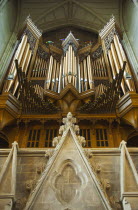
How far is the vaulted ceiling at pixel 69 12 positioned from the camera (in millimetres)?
17672

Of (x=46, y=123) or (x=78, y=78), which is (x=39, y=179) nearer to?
(x=46, y=123)

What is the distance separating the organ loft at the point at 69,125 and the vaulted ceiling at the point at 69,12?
67 cm

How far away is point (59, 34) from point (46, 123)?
1038cm

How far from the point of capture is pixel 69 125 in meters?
6.12

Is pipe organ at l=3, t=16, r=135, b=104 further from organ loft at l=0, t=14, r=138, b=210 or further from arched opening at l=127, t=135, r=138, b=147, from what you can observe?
arched opening at l=127, t=135, r=138, b=147

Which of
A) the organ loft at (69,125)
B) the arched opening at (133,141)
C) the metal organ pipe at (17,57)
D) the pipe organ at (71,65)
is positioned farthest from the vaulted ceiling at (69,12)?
the arched opening at (133,141)

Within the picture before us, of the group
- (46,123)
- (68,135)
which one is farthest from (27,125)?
(68,135)

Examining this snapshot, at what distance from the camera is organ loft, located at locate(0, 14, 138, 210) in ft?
15.6

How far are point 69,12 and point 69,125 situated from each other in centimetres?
1432

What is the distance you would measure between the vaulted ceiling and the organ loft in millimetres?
673

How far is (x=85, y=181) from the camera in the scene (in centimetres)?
495

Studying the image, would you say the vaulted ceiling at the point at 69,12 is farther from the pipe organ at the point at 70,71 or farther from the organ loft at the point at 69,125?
the pipe organ at the point at 70,71

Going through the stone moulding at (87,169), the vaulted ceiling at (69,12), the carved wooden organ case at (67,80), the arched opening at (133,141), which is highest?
the vaulted ceiling at (69,12)

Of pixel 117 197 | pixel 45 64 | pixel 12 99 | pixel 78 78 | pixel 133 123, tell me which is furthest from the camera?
pixel 45 64
